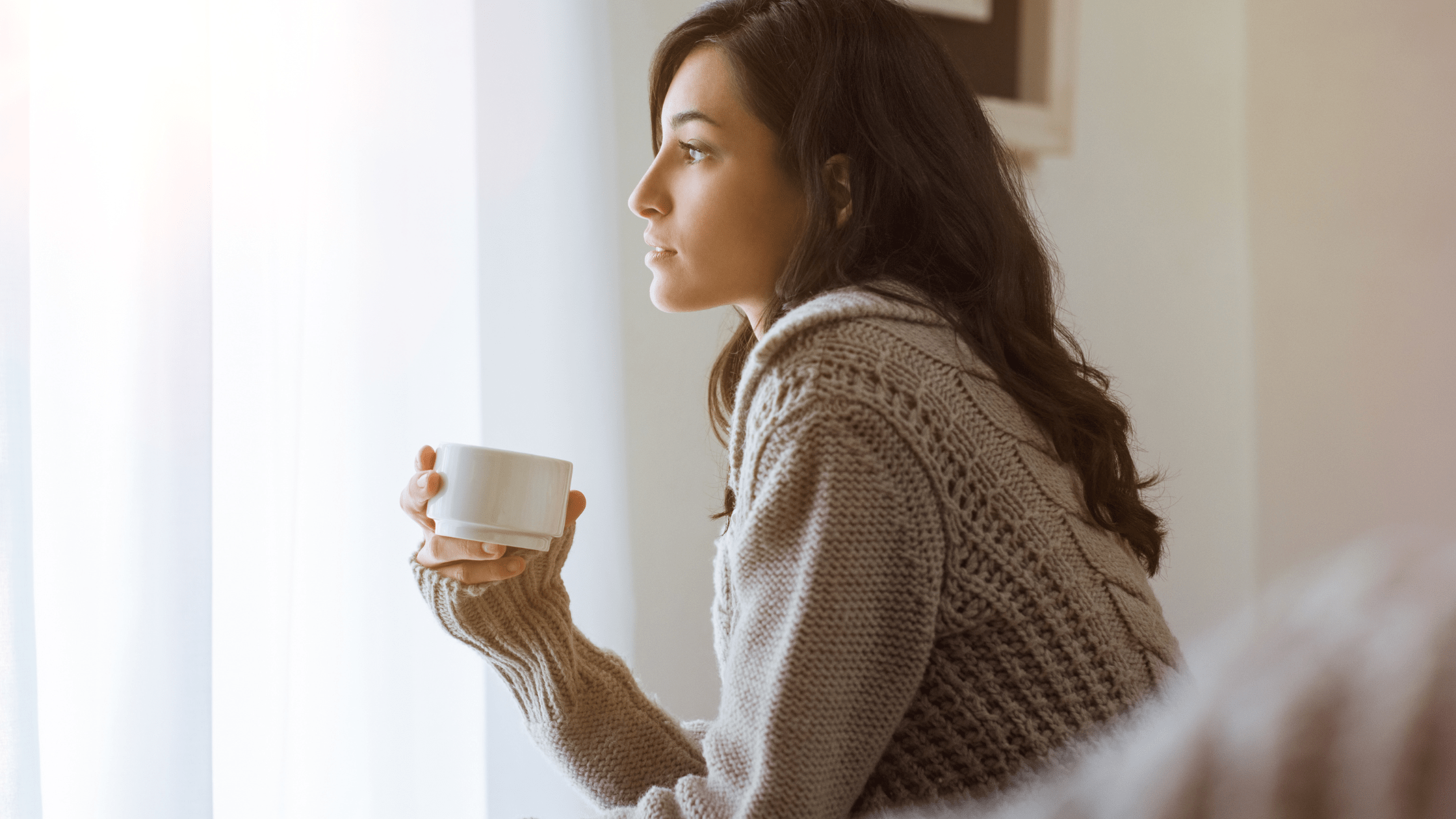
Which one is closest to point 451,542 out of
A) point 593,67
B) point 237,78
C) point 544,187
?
point 237,78

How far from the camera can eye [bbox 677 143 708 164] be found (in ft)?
2.55

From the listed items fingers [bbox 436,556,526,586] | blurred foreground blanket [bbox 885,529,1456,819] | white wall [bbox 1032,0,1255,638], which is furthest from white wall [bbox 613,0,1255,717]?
blurred foreground blanket [bbox 885,529,1456,819]

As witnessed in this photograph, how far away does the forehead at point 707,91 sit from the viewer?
763 millimetres

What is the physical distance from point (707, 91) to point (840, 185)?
0.12 meters

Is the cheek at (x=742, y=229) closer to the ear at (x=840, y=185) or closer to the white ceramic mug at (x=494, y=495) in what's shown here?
the ear at (x=840, y=185)

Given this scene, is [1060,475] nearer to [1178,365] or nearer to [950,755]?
[950,755]

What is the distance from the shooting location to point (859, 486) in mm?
526

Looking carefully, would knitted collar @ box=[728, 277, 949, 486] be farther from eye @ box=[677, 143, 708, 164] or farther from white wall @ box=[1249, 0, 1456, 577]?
white wall @ box=[1249, 0, 1456, 577]

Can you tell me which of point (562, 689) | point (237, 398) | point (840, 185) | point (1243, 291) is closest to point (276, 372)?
point (237, 398)

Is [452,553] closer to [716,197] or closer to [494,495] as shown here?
[494,495]

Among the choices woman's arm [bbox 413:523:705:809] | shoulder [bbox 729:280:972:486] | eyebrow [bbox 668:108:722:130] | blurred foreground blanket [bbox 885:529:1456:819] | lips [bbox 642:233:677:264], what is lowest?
woman's arm [bbox 413:523:705:809]

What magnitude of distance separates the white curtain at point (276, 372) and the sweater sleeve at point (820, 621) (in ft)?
1.30

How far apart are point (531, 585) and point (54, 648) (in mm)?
322

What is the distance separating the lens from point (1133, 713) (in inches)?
23.5
